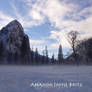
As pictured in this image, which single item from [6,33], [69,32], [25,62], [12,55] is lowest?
[25,62]

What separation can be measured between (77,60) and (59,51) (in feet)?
62.1

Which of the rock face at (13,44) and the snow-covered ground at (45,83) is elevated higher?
the rock face at (13,44)

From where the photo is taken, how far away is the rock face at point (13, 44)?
40.6 m

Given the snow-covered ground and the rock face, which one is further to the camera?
the rock face

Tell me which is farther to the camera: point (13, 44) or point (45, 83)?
point (13, 44)

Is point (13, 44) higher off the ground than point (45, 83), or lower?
higher

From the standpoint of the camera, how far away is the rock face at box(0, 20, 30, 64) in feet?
133

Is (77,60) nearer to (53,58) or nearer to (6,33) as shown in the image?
(53,58)

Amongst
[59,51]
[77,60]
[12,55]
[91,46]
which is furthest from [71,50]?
[12,55]

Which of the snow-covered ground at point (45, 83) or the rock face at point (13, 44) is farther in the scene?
the rock face at point (13, 44)

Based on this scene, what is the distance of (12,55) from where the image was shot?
136 ft

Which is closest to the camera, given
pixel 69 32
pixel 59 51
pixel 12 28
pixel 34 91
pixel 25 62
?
pixel 34 91

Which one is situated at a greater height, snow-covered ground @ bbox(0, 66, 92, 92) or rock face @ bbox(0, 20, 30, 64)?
rock face @ bbox(0, 20, 30, 64)

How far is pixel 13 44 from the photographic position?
4475cm
